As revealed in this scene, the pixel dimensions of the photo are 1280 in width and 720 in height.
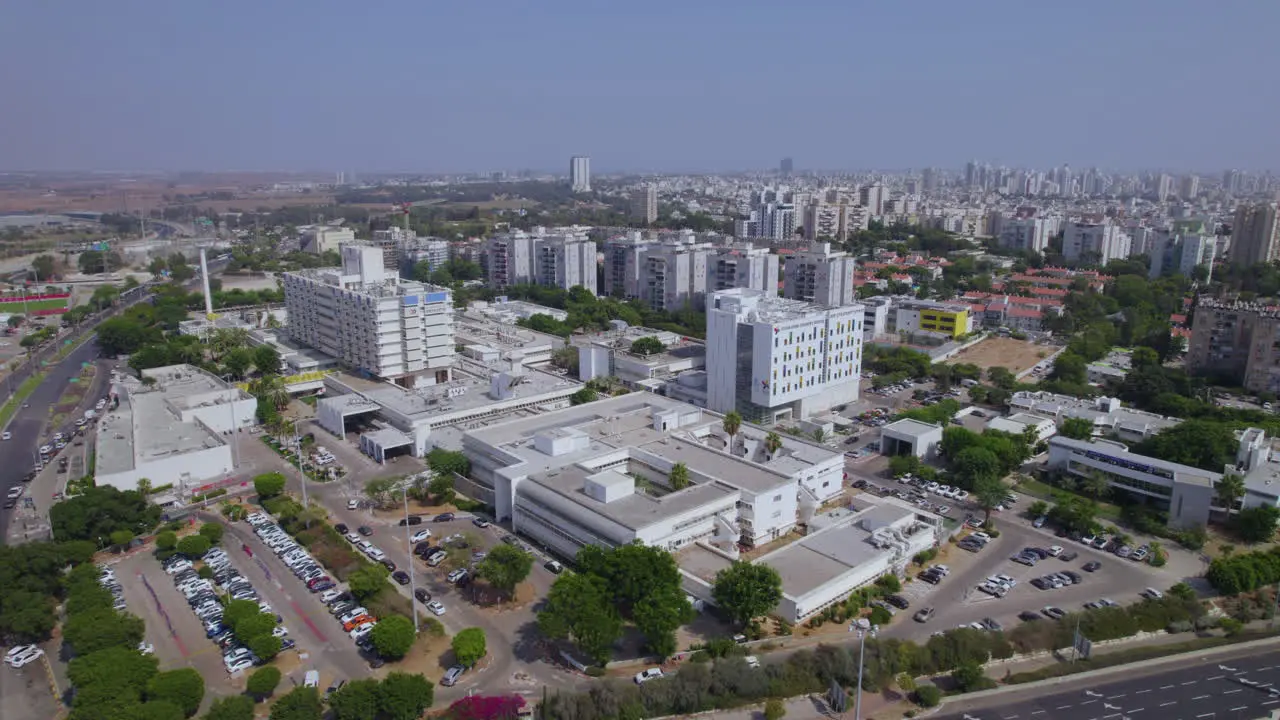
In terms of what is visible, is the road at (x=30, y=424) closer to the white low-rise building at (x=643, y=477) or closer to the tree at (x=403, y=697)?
the white low-rise building at (x=643, y=477)

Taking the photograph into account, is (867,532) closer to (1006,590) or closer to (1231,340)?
(1006,590)

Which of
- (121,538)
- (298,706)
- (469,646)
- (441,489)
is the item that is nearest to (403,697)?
(298,706)

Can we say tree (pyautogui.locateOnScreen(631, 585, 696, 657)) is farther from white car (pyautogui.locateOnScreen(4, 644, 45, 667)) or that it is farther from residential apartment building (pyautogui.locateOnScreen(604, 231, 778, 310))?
residential apartment building (pyautogui.locateOnScreen(604, 231, 778, 310))

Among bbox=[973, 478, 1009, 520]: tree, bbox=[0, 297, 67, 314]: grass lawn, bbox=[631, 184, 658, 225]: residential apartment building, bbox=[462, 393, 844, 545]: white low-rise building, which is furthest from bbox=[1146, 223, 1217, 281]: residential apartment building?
bbox=[0, 297, 67, 314]: grass lawn

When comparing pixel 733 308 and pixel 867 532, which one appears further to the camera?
pixel 733 308

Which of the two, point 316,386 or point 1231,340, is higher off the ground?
point 1231,340

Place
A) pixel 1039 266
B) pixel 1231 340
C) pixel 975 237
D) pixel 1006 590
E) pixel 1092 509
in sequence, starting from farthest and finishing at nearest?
pixel 975 237 → pixel 1039 266 → pixel 1231 340 → pixel 1092 509 → pixel 1006 590

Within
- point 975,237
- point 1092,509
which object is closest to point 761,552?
point 1092,509

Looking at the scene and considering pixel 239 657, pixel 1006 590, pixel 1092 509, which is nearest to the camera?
pixel 239 657
